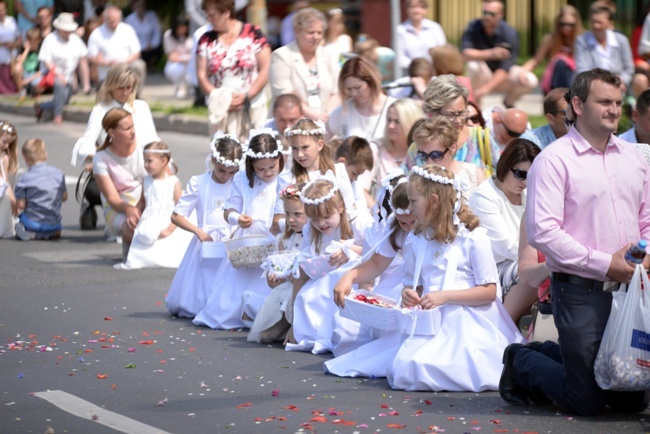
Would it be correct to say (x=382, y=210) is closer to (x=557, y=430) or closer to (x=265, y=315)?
(x=265, y=315)

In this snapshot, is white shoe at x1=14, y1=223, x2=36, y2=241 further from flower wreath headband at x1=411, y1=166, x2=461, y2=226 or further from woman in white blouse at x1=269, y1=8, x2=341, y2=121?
flower wreath headband at x1=411, y1=166, x2=461, y2=226

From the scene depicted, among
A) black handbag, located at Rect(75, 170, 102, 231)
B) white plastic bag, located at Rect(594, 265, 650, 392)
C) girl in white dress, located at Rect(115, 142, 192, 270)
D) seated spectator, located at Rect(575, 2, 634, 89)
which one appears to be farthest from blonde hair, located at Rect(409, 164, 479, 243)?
seated spectator, located at Rect(575, 2, 634, 89)

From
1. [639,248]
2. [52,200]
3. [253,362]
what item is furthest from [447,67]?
[639,248]

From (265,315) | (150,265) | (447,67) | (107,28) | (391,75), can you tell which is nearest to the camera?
(265,315)

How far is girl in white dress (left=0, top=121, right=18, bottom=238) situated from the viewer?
43.9ft

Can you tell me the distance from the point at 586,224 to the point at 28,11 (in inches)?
957

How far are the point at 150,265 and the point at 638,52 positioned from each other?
806cm

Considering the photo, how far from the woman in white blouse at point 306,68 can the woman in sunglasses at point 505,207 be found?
447 centimetres

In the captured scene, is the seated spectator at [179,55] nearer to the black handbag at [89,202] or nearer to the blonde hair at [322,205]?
the black handbag at [89,202]

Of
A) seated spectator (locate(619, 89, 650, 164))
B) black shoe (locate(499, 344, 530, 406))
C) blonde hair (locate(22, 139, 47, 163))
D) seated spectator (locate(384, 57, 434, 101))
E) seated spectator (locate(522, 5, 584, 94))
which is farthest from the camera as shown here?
seated spectator (locate(522, 5, 584, 94))

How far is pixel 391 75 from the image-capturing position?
54.3 ft

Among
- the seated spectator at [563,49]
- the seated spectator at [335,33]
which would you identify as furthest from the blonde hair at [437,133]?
the seated spectator at [335,33]

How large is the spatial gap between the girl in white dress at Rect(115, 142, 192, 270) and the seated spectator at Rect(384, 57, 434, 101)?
2911 mm

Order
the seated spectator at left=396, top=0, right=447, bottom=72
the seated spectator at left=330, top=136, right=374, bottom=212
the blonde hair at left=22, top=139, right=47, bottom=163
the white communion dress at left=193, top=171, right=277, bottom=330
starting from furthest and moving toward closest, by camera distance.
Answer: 1. the seated spectator at left=396, top=0, right=447, bottom=72
2. the blonde hair at left=22, top=139, right=47, bottom=163
3. the seated spectator at left=330, top=136, right=374, bottom=212
4. the white communion dress at left=193, top=171, right=277, bottom=330
